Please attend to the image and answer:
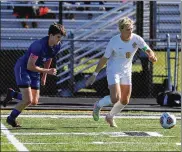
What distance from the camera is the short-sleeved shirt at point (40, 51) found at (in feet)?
36.1

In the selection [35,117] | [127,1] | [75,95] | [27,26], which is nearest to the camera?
[35,117]

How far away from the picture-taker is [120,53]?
11.5 meters

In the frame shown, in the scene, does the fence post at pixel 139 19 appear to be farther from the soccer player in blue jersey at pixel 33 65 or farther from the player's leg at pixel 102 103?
the soccer player in blue jersey at pixel 33 65

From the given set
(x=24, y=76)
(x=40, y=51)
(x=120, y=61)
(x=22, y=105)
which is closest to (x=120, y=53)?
(x=120, y=61)

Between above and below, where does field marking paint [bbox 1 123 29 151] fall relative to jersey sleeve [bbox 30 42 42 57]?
below

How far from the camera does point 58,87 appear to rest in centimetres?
1845

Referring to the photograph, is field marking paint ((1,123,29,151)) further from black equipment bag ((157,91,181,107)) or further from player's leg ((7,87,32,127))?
black equipment bag ((157,91,181,107))

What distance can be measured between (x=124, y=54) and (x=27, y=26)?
10.6m

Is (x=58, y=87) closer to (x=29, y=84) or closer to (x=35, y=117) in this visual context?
(x=35, y=117)

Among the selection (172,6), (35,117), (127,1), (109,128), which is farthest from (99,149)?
(172,6)

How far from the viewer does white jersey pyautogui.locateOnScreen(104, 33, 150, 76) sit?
11445 mm

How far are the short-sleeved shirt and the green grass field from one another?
105 centimetres

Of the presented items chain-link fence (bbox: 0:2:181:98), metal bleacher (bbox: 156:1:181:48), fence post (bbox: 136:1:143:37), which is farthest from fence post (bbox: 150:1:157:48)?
metal bleacher (bbox: 156:1:181:48)

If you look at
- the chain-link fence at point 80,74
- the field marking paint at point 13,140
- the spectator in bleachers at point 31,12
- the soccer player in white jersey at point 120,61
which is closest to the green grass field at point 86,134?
the field marking paint at point 13,140
